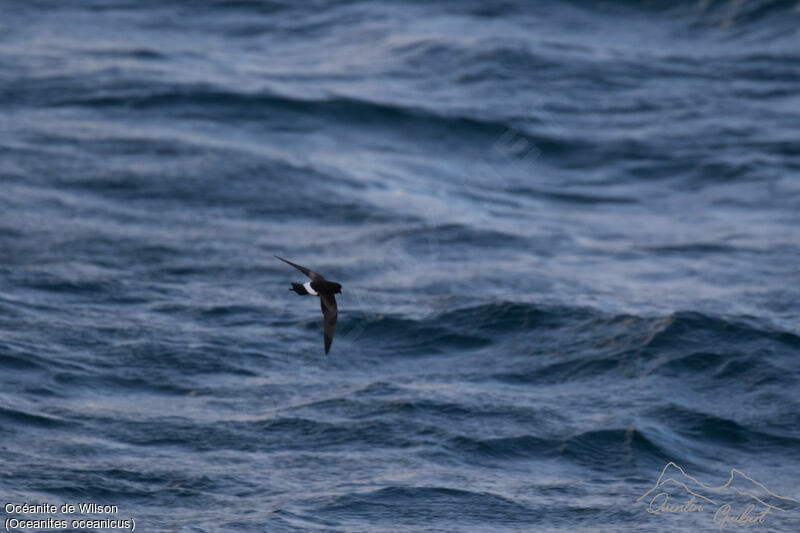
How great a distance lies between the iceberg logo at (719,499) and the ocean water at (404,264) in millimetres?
35

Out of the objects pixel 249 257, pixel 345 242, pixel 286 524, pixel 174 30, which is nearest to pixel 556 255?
pixel 345 242

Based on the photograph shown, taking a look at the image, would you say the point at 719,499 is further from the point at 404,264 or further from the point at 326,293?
the point at 404,264

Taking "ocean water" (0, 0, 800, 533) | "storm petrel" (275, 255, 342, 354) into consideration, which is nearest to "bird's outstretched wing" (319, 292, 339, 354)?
"storm petrel" (275, 255, 342, 354)

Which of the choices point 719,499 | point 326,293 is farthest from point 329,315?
point 719,499

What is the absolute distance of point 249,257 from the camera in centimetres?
1766

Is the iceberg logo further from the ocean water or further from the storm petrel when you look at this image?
the storm petrel

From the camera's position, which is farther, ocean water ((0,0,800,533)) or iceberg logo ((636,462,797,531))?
ocean water ((0,0,800,533))

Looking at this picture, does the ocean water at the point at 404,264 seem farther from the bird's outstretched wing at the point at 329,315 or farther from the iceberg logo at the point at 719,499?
the bird's outstretched wing at the point at 329,315

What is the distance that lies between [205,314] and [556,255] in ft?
17.5

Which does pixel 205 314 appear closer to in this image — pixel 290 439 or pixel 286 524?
pixel 290 439

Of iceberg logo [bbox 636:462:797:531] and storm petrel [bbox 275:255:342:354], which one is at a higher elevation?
storm petrel [bbox 275:255:342:354]

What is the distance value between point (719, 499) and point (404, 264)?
6.80 meters

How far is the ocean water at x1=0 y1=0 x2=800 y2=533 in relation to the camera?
40.5 feet

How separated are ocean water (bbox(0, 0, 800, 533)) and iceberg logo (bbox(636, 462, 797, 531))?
4cm
